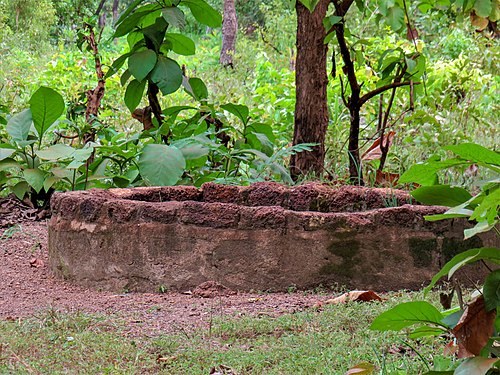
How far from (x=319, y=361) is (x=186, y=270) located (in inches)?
52.3

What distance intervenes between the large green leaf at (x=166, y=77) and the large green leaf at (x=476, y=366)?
10.7 ft

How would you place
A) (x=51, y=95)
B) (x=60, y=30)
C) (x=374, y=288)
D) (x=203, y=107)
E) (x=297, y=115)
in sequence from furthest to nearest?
(x=60, y=30) < (x=203, y=107) < (x=297, y=115) < (x=51, y=95) < (x=374, y=288)

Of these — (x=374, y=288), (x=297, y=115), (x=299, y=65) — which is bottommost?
(x=374, y=288)

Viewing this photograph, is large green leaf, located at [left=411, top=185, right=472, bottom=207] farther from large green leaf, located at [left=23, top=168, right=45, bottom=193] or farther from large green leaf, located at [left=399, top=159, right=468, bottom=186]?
large green leaf, located at [left=23, top=168, right=45, bottom=193]

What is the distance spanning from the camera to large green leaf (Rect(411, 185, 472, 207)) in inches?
78.4

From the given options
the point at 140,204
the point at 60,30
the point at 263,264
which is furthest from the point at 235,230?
the point at 60,30

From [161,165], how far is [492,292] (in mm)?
2886

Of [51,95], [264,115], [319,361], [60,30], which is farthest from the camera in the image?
[60,30]

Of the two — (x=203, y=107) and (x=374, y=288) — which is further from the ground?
(x=203, y=107)

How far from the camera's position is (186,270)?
3613 mm

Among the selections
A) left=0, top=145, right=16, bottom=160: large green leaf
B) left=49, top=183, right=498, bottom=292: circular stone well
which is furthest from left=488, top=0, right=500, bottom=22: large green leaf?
left=0, top=145, right=16, bottom=160: large green leaf

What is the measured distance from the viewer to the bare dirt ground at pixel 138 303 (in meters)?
3.01

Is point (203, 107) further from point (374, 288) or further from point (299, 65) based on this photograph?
point (374, 288)

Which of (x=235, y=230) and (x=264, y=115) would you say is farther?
(x=264, y=115)
